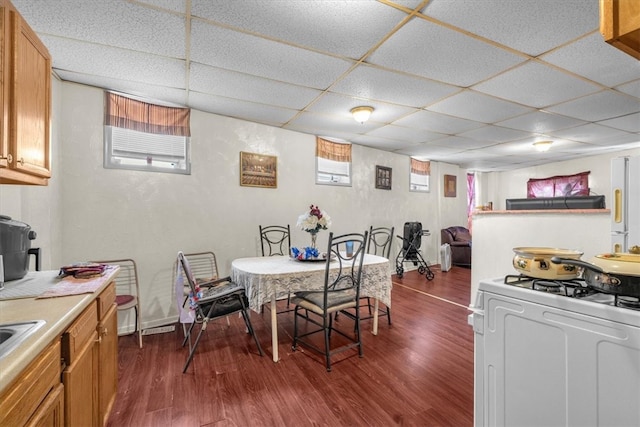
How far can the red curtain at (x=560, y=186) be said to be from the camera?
589cm

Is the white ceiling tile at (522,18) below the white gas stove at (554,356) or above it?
above

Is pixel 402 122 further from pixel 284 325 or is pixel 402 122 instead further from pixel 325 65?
pixel 284 325

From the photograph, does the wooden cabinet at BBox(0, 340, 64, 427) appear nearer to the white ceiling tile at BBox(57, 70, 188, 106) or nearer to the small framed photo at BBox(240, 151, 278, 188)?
the white ceiling tile at BBox(57, 70, 188, 106)

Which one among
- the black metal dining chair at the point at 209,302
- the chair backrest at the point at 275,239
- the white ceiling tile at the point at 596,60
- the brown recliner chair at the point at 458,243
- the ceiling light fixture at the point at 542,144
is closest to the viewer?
the white ceiling tile at the point at 596,60

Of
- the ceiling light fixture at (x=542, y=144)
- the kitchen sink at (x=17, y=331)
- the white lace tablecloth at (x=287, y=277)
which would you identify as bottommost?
the white lace tablecloth at (x=287, y=277)

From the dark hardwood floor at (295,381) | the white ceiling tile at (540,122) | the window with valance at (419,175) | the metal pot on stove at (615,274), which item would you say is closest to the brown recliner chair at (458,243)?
the window with valance at (419,175)

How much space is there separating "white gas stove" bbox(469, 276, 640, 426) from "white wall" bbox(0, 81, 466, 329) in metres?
2.78

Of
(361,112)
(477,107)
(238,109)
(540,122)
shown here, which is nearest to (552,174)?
(540,122)

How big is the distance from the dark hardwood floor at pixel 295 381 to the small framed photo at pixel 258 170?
5.80ft

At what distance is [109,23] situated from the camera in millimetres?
1791

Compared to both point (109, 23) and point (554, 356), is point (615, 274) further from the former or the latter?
point (109, 23)

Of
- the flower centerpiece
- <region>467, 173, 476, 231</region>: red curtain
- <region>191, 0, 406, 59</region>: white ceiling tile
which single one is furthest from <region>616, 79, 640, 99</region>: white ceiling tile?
<region>467, 173, 476, 231</region>: red curtain

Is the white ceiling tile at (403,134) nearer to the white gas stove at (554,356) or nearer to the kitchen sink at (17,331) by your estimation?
the white gas stove at (554,356)

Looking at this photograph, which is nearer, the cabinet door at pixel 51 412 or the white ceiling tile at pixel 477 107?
the cabinet door at pixel 51 412
